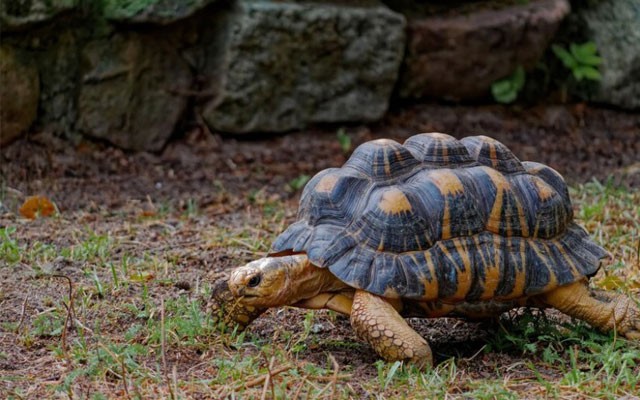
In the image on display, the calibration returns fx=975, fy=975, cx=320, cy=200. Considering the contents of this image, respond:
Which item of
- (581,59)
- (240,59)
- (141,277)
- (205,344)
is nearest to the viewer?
(205,344)

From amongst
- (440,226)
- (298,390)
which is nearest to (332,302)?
(440,226)

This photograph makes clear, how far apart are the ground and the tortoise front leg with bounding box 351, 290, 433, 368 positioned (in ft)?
0.18

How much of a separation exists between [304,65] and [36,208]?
2170 mm

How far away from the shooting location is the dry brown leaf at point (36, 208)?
16.7ft

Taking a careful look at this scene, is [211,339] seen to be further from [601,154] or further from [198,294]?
[601,154]

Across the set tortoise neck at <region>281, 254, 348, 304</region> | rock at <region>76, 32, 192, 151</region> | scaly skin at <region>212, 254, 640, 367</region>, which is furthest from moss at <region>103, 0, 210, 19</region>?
tortoise neck at <region>281, 254, 348, 304</region>

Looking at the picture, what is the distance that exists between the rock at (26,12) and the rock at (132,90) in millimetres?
345

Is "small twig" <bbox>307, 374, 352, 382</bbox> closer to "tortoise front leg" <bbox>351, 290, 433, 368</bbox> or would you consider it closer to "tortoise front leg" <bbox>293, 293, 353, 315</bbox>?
"tortoise front leg" <bbox>351, 290, 433, 368</bbox>

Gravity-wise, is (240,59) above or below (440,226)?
below

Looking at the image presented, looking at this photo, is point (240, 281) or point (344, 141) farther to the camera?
point (344, 141)

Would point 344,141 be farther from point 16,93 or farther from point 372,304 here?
point 372,304

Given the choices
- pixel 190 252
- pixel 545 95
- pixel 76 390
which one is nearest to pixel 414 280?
pixel 76 390

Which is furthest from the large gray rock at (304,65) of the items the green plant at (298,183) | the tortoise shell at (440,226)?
the tortoise shell at (440,226)

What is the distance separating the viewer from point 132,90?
6137 millimetres
